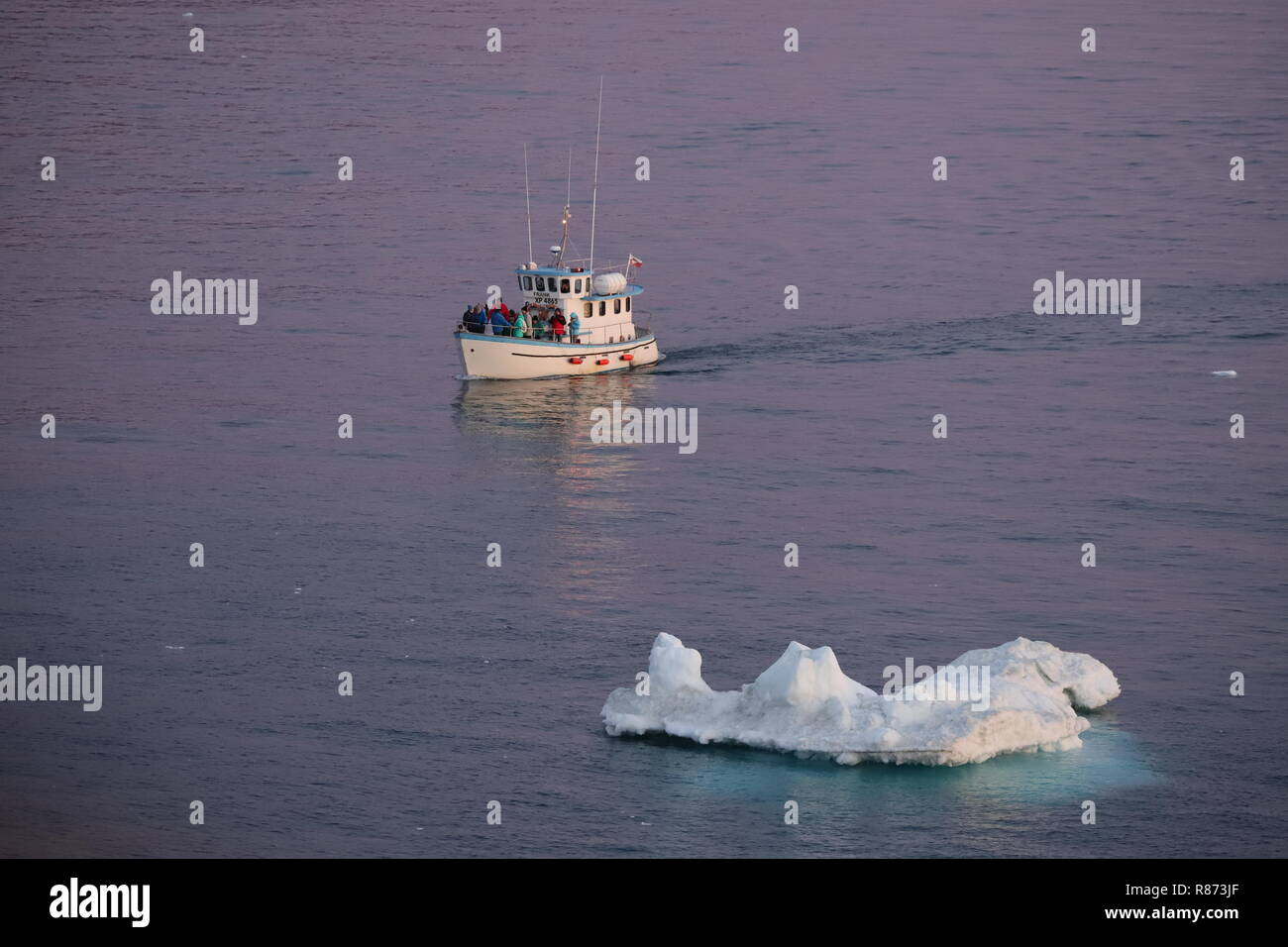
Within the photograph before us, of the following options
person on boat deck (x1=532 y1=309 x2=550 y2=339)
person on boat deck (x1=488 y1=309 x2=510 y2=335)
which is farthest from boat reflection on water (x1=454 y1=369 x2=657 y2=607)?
person on boat deck (x1=488 y1=309 x2=510 y2=335)

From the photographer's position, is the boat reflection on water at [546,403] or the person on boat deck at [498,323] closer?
the boat reflection on water at [546,403]

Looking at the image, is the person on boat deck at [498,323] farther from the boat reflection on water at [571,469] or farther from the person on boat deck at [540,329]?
the boat reflection on water at [571,469]

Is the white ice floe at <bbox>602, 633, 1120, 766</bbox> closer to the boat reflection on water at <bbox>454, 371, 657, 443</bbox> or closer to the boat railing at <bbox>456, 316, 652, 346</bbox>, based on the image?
the boat reflection on water at <bbox>454, 371, 657, 443</bbox>

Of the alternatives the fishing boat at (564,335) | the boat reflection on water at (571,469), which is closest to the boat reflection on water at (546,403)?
the boat reflection on water at (571,469)

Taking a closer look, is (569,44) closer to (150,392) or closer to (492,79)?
(492,79)

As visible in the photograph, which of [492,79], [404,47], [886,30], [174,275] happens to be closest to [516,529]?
[174,275]

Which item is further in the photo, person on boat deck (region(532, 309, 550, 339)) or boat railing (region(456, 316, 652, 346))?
person on boat deck (region(532, 309, 550, 339))
